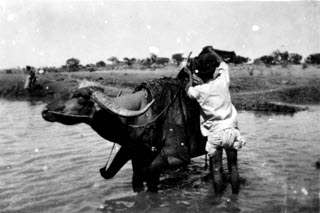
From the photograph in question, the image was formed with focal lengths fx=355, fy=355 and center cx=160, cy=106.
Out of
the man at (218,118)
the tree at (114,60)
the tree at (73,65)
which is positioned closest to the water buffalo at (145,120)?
the man at (218,118)

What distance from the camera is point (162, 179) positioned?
6.48 m

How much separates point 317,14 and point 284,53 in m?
32.7

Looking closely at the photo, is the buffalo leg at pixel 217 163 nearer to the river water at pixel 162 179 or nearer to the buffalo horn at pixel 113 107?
the river water at pixel 162 179

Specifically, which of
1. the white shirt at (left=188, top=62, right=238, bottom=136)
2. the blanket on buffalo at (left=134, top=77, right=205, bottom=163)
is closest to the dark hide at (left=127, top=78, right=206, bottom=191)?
the blanket on buffalo at (left=134, top=77, right=205, bottom=163)

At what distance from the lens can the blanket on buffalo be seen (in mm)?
5079

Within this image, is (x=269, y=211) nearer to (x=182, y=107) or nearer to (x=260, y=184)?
(x=260, y=184)

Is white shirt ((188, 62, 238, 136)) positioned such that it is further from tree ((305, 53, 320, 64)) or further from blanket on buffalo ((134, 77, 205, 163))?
tree ((305, 53, 320, 64))

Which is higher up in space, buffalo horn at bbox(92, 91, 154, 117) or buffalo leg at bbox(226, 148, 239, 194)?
buffalo horn at bbox(92, 91, 154, 117)

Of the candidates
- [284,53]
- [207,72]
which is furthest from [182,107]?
[284,53]

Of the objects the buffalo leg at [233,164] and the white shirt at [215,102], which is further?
the buffalo leg at [233,164]

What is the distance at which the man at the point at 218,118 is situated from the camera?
4.91m

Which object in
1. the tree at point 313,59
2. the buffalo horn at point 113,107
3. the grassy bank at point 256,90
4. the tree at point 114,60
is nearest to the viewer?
the buffalo horn at point 113,107

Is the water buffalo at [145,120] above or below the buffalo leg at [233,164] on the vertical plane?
above

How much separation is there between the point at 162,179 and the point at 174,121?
1.64 meters
